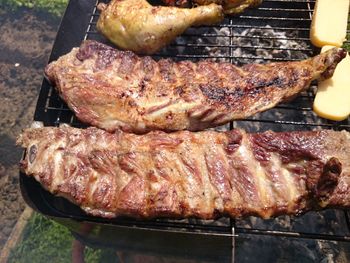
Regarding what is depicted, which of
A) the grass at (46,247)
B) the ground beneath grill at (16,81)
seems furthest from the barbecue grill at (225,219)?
the ground beneath grill at (16,81)

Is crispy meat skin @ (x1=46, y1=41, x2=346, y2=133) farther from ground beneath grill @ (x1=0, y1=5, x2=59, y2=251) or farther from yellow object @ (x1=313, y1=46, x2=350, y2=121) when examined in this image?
ground beneath grill @ (x1=0, y1=5, x2=59, y2=251)

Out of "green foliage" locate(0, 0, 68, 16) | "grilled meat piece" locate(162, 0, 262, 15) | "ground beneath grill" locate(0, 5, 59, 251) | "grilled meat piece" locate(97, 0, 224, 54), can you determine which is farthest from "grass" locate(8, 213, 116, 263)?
"green foliage" locate(0, 0, 68, 16)

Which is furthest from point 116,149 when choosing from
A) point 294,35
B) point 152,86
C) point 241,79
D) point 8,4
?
point 8,4

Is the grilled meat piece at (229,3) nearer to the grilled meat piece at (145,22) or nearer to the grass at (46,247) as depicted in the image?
the grilled meat piece at (145,22)

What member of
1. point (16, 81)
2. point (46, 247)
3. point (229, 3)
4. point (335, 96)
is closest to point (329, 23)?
point (335, 96)

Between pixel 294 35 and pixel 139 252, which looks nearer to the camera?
pixel 139 252

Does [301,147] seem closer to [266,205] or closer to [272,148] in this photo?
[272,148]
